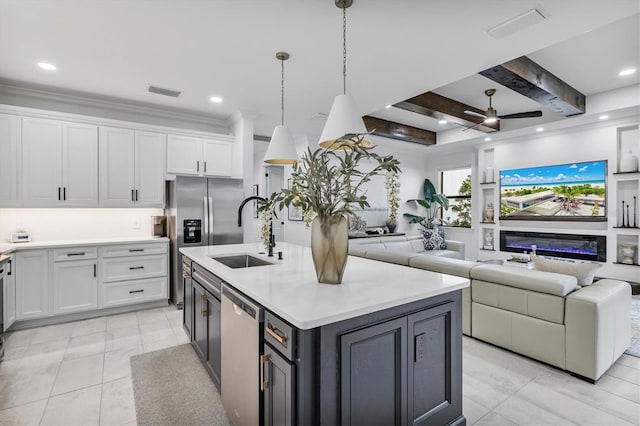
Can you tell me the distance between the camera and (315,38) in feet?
8.99

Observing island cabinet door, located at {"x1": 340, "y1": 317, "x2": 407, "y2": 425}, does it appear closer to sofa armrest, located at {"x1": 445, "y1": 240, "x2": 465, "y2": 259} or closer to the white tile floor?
the white tile floor

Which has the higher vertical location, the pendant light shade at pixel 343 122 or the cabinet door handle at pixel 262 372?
the pendant light shade at pixel 343 122

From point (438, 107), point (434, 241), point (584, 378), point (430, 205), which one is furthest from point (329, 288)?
point (430, 205)

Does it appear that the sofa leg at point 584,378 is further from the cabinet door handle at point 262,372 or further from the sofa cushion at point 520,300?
the cabinet door handle at point 262,372

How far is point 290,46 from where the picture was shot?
9.45 ft

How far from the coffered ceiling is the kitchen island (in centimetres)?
197

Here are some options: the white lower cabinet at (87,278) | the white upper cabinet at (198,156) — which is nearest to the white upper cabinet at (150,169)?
the white upper cabinet at (198,156)

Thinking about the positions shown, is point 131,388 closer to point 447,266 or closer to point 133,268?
point 133,268

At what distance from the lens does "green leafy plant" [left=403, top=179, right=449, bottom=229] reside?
7700mm

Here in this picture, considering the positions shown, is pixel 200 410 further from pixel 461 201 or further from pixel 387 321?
pixel 461 201

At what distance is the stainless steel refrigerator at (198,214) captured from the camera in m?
4.18

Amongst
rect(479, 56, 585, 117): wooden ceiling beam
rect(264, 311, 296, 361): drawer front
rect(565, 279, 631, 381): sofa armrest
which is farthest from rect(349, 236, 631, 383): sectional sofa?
rect(479, 56, 585, 117): wooden ceiling beam

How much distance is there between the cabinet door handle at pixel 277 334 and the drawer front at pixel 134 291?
3.35 metres

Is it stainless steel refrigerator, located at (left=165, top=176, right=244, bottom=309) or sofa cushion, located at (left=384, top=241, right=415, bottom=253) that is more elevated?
stainless steel refrigerator, located at (left=165, top=176, right=244, bottom=309)
